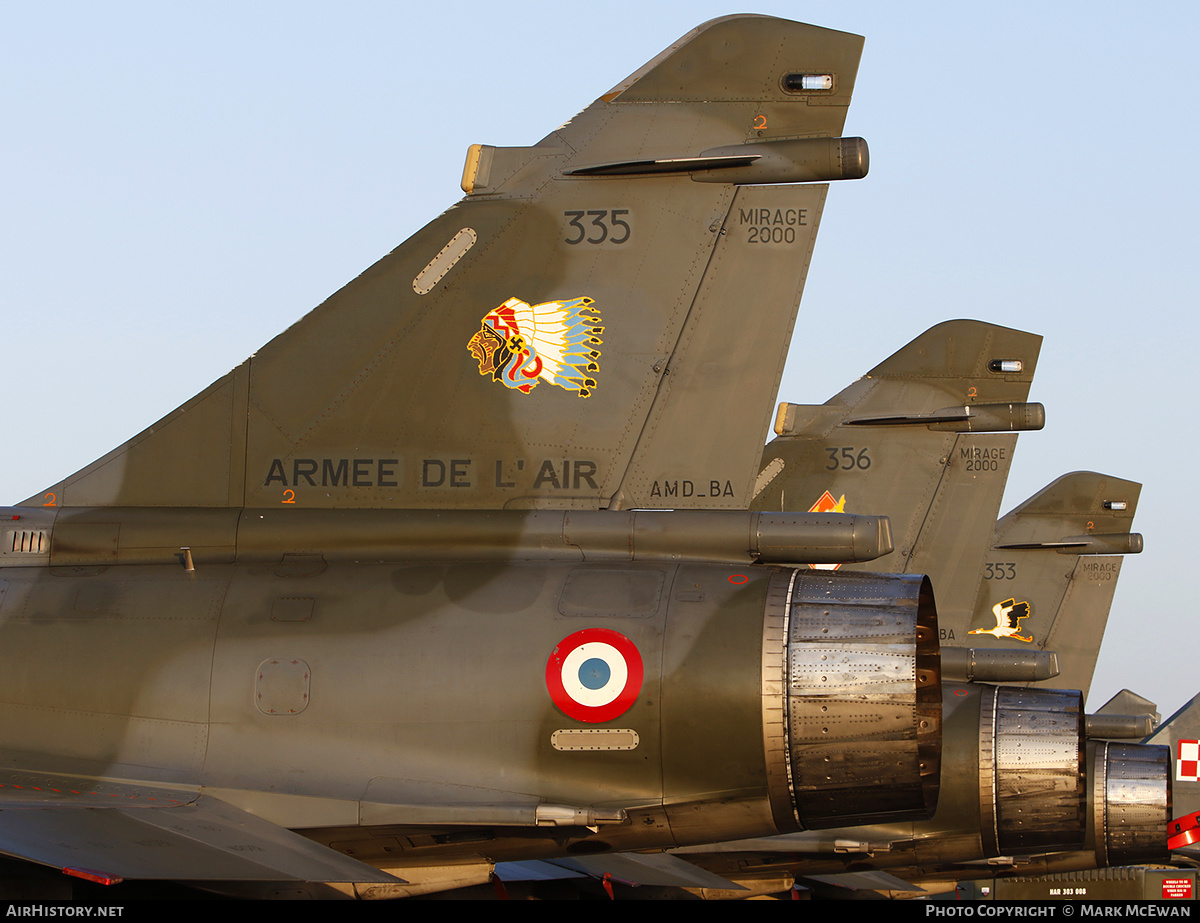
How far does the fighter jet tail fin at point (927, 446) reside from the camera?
13.7 metres

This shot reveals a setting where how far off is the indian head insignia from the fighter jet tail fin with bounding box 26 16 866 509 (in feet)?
0.04

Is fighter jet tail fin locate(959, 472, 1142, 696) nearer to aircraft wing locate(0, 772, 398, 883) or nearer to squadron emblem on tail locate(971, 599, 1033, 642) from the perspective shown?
squadron emblem on tail locate(971, 599, 1033, 642)

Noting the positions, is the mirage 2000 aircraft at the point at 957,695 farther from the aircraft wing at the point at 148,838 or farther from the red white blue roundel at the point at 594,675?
the aircraft wing at the point at 148,838

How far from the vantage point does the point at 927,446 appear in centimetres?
1412

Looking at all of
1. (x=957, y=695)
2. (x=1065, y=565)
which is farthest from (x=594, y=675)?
(x=1065, y=565)

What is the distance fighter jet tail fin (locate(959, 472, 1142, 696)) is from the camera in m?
19.4

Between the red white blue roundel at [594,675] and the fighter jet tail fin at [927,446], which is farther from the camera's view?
the fighter jet tail fin at [927,446]

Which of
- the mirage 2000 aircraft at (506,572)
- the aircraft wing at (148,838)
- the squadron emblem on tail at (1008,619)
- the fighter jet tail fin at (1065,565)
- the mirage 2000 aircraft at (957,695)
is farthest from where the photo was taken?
the fighter jet tail fin at (1065,565)

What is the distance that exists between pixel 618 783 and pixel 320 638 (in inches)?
63.3

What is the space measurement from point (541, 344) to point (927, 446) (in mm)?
7800

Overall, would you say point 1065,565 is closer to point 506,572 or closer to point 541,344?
point 541,344

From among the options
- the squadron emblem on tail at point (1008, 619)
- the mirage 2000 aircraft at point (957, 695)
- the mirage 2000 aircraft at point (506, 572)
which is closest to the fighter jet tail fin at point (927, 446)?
the mirage 2000 aircraft at point (957, 695)

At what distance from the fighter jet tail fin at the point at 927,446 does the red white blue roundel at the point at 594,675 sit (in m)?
7.19

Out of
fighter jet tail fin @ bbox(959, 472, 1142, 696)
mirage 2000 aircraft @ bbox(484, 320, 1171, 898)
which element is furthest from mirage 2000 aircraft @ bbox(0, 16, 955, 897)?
fighter jet tail fin @ bbox(959, 472, 1142, 696)
